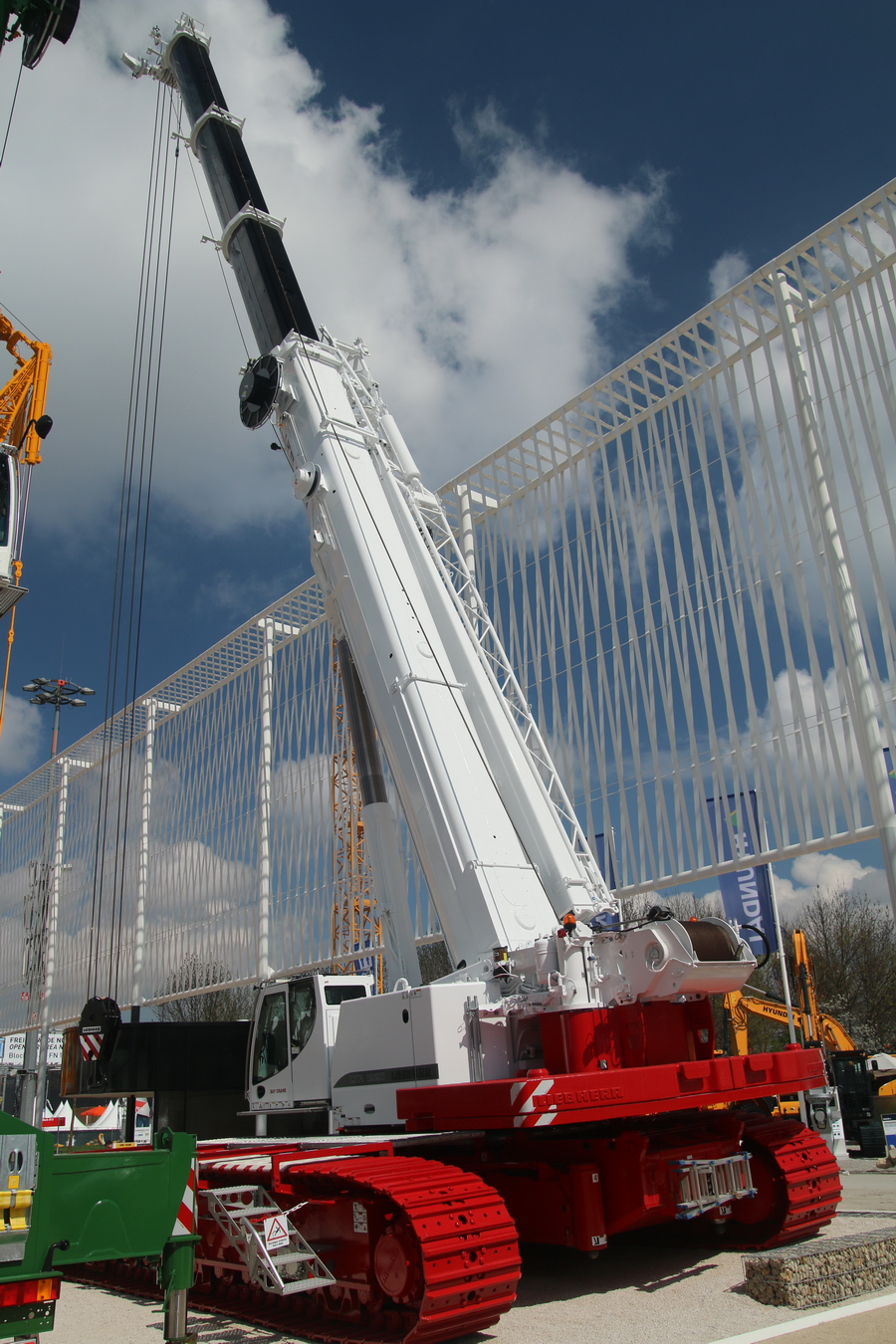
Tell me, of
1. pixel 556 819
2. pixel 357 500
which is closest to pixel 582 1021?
pixel 556 819

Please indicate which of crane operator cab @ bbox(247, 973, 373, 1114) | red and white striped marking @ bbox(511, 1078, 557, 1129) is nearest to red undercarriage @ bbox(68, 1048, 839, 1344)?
red and white striped marking @ bbox(511, 1078, 557, 1129)

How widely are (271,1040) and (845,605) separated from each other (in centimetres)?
770

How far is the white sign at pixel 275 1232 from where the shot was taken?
19.5ft

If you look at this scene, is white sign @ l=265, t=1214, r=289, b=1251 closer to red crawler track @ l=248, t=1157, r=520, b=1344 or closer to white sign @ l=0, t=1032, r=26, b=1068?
red crawler track @ l=248, t=1157, r=520, b=1344

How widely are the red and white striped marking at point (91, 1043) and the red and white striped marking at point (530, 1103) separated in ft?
17.5

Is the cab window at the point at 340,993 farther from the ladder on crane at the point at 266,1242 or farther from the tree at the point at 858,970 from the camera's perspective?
the tree at the point at 858,970

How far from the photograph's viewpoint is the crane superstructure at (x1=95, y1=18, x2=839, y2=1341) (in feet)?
19.7

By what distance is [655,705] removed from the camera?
14.0 m

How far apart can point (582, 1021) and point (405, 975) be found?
9.29ft

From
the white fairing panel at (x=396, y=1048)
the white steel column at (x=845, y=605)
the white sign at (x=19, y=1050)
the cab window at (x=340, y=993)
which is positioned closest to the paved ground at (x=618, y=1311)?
the white fairing panel at (x=396, y=1048)

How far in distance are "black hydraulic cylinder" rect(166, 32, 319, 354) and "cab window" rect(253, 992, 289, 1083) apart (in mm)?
6868

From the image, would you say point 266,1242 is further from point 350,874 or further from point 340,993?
point 350,874

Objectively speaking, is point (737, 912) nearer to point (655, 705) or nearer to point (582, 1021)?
point (655, 705)

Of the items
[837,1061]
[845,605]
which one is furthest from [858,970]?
[845,605]
